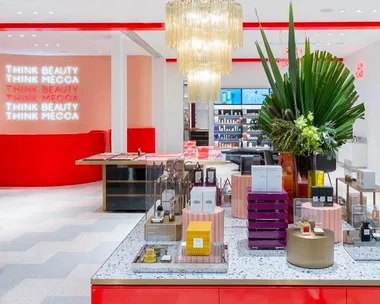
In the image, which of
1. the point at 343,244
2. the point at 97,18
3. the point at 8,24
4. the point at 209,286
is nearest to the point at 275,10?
the point at 97,18

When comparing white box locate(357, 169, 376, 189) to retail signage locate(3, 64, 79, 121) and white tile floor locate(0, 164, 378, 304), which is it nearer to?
white tile floor locate(0, 164, 378, 304)

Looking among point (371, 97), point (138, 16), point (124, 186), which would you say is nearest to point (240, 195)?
point (124, 186)

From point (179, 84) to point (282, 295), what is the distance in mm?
14398

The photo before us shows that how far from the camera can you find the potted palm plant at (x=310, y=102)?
281 centimetres

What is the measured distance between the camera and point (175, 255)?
7.16 ft

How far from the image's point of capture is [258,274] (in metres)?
2.04

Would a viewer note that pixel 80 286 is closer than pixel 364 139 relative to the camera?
Yes

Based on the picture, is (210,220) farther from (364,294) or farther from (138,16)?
(138,16)

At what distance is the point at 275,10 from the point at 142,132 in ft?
21.3

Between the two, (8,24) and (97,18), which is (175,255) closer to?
(97,18)

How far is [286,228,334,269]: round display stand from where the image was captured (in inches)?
82.1

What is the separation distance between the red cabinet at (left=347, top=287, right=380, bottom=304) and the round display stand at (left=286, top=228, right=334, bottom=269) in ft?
0.57

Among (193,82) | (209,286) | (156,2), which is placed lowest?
(209,286)

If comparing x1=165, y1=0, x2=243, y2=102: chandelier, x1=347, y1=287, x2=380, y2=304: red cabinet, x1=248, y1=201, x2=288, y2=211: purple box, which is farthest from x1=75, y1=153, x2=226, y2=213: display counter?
x1=347, y1=287, x2=380, y2=304: red cabinet
